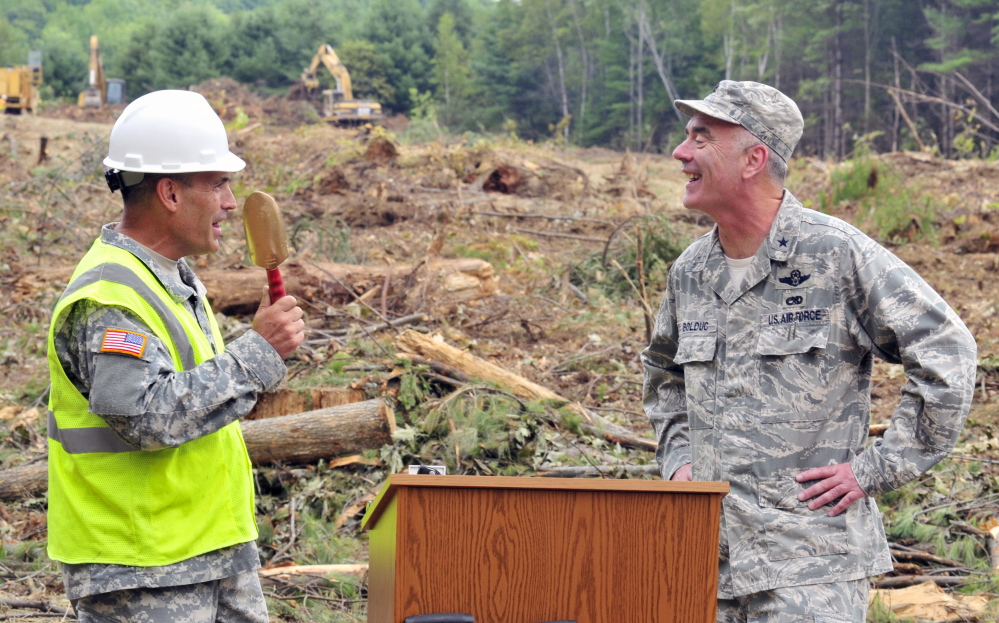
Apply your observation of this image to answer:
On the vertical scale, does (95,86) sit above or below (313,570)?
above

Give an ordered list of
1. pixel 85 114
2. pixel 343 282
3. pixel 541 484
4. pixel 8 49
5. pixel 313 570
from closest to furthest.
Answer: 1. pixel 541 484
2. pixel 313 570
3. pixel 343 282
4. pixel 85 114
5. pixel 8 49

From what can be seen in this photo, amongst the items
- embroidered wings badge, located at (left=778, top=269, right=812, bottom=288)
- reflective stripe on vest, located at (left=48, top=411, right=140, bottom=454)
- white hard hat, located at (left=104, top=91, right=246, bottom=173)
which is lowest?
reflective stripe on vest, located at (left=48, top=411, right=140, bottom=454)

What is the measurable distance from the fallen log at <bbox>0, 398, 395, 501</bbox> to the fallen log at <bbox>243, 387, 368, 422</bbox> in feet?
1.20

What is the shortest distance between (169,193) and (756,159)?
5.70 feet

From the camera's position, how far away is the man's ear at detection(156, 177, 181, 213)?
2.62 meters

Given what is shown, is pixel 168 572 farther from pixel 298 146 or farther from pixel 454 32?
pixel 454 32

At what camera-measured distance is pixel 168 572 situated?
2.43 metres

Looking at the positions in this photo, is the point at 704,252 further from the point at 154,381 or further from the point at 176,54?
the point at 176,54

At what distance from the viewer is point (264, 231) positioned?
256 cm

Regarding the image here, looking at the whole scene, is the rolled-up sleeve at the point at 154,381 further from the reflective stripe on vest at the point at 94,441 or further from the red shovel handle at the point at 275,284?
the red shovel handle at the point at 275,284

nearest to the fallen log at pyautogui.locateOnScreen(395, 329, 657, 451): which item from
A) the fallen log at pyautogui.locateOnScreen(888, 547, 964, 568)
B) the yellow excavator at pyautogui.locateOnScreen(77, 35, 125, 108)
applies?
the fallen log at pyautogui.locateOnScreen(888, 547, 964, 568)

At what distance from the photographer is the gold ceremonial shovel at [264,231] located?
101 inches

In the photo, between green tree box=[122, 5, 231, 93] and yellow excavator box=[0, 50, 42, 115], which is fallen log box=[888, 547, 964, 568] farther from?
green tree box=[122, 5, 231, 93]

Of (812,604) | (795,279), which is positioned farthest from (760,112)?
(812,604)
